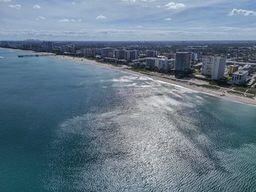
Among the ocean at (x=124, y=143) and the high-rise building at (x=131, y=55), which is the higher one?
the high-rise building at (x=131, y=55)

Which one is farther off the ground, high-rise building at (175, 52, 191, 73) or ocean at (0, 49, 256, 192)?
high-rise building at (175, 52, 191, 73)

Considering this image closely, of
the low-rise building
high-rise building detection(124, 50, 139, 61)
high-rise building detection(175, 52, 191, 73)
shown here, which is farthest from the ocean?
high-rise building detection(124, 50, 139, 61)

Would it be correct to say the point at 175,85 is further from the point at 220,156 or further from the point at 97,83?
the point at 220,156

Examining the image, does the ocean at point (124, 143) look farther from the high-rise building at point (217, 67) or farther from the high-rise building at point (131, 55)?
the high-rise building at point (131, 55)

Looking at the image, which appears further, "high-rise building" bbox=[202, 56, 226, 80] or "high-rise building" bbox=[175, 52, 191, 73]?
"high-rise building" bbox=[175, 52, 191, 73]

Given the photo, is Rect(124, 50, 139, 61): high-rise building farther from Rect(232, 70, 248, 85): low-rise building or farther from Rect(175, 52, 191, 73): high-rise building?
Rect(232, 70, 248, 85): low-rise building

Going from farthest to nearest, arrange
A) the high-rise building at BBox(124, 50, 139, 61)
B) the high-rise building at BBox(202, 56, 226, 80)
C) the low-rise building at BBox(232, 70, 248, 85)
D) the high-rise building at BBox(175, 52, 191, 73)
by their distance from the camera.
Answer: the high-rise building at BBox(124, 50, 139, 61) < the high-rise building at BBox(175, 52, 191, 73) < the high-rise building at BBox(202, 56, 226, 80) < the low-rise building at BBox(232, 70, 248, 85)

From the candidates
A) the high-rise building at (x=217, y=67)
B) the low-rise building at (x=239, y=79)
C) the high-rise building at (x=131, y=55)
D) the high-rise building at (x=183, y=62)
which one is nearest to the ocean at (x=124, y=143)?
the low-rise building at (x=239, y=79)

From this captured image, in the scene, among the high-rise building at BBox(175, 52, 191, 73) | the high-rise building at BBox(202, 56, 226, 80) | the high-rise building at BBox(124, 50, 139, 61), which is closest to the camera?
the high-rise building at BBox(202, 56, 226, 80)

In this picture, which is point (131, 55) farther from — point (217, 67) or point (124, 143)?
point (124, 143)
